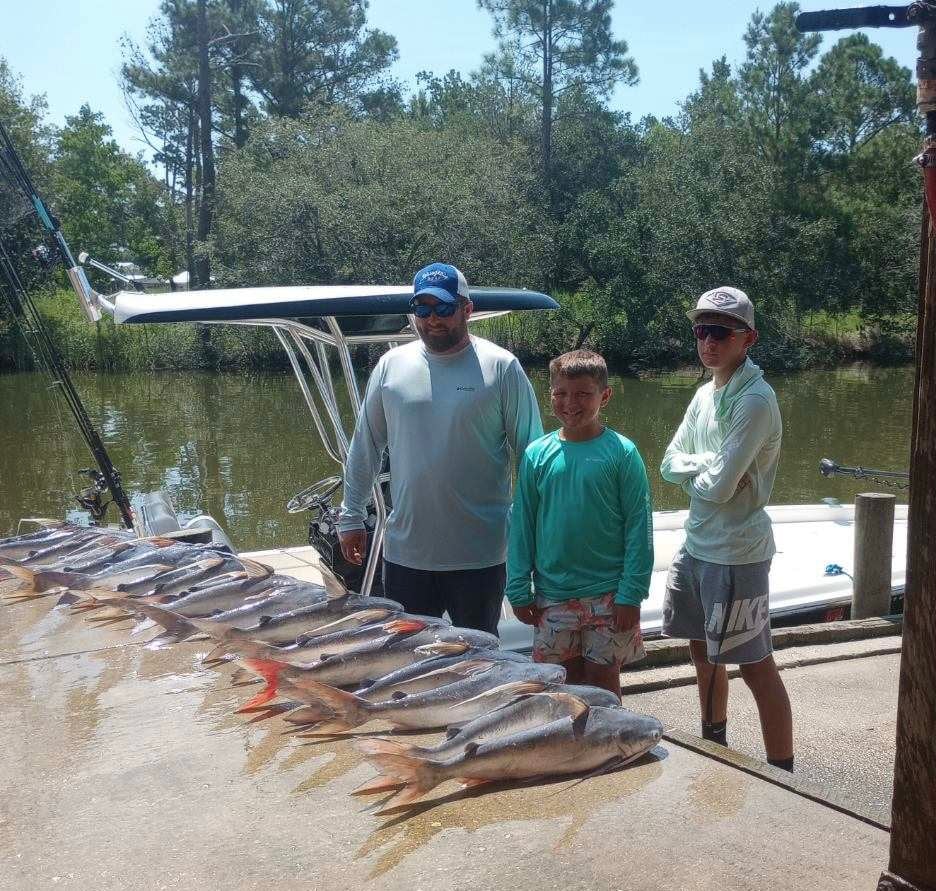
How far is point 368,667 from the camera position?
13.8 feet

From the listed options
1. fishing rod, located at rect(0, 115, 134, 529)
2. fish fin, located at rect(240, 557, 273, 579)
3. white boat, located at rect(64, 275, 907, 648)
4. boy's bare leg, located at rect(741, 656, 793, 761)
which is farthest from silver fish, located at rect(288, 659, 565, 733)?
fishing rod, located at rect(0, 115, 134, 529)

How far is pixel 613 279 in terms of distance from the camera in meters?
39.8

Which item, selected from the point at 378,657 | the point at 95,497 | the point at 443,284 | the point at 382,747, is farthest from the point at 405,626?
the point at 95,497

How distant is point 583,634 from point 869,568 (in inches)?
152

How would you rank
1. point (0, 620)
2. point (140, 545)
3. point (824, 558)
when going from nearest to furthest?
point (0, 620), point (140, 545), point (824, 558)

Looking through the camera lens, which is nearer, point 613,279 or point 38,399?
point 38,399

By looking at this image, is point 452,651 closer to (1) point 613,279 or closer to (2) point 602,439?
(2) point 602,439

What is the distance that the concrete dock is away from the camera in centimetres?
286

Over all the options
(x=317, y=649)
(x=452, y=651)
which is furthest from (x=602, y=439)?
(x=317, y=649)

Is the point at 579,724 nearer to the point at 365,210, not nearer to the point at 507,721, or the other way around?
the point at 507,721

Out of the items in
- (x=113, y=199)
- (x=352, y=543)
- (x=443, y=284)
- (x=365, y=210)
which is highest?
(x=113, y=199)

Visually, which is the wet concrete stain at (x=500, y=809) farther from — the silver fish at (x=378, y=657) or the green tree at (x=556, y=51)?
the green tree at (x=556, y=51)

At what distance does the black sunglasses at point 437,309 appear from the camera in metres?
4.28

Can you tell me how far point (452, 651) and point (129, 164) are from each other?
229 feet
